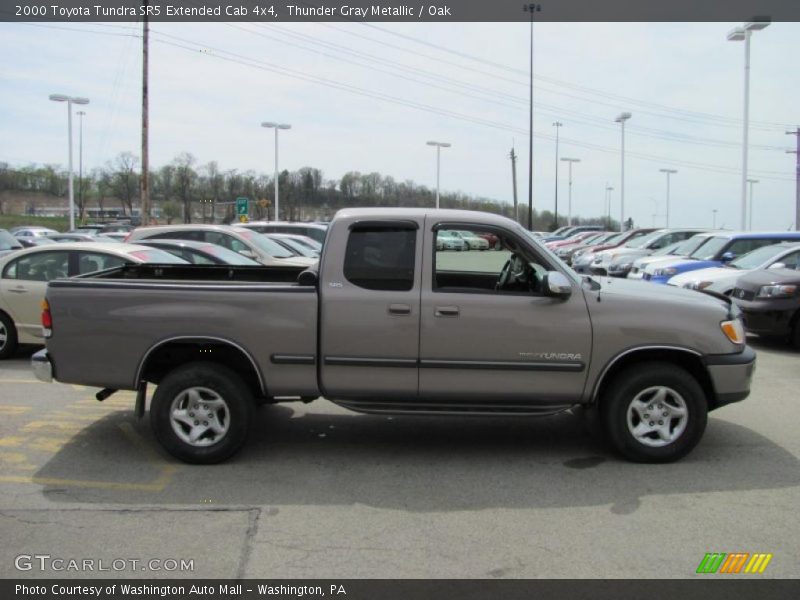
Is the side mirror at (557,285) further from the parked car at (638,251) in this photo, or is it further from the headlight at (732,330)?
the parked car at (638,251)

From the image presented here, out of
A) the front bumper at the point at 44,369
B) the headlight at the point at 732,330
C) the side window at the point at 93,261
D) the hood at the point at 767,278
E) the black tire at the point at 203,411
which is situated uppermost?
the side window at the point at 93,261

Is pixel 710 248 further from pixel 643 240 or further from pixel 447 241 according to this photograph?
pixel 447 241

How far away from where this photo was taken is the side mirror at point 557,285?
199 inches

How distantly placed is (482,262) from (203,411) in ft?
8.33

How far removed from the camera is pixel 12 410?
675 centimetres

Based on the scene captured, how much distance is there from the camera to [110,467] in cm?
529

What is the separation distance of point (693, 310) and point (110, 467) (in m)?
4.55

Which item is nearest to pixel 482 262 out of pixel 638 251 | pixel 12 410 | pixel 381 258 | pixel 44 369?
pixel 381 258

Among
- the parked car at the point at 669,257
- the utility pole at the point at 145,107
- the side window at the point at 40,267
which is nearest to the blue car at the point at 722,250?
the parked car at the point at 669,257

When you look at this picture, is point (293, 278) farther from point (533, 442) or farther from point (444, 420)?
point (533, 442)

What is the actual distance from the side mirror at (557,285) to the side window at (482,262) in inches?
4.1

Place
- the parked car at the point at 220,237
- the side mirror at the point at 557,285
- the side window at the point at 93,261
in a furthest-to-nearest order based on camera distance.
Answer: the parked car at the point at 220,237 → the side window at the point at 93,261 → the side mirror at the point at 557,285
